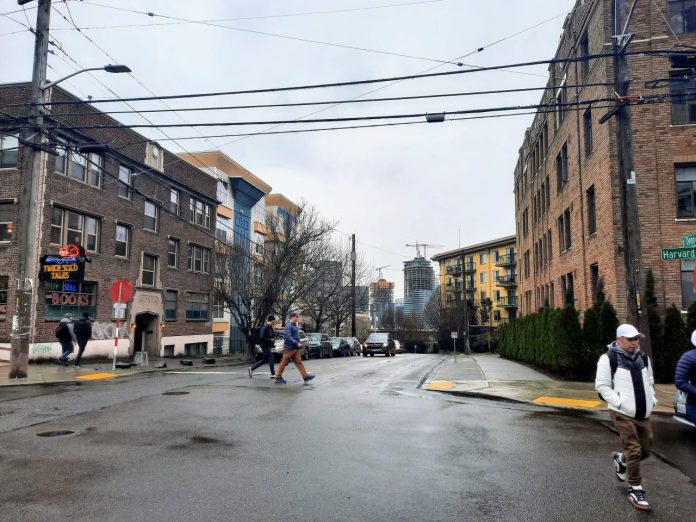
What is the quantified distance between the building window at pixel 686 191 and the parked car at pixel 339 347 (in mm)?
24614

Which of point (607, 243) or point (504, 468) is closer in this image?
point (504, 468)

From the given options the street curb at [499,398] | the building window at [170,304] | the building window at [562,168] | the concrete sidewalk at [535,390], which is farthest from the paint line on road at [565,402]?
the building window at [170,304]

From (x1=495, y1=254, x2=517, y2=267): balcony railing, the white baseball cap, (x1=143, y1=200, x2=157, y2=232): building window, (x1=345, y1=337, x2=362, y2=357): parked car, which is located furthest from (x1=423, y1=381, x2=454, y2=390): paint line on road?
(x1=495, y1=254, x2=517, y2=267): balcony railing

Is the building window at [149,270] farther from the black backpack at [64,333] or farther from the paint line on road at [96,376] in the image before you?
the paint line on road at [96,376]

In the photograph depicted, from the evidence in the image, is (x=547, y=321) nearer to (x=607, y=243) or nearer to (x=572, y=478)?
(x=607, y=243)

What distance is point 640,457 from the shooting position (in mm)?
4973

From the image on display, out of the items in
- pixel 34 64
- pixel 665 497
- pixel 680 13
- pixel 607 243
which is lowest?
pixel 665 497

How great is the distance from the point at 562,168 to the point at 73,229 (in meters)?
21.6

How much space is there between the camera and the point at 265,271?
3014 cm

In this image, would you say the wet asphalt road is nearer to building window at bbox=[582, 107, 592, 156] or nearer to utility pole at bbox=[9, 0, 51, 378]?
utility pole at bbox=[9, 0, 51, 378]

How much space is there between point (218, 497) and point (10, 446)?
3512mm

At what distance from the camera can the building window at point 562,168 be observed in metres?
23.8

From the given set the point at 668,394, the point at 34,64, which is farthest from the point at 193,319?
the point at 668,394

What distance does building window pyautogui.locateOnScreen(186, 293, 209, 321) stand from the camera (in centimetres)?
3162
